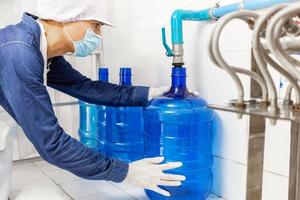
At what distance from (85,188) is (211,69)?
2.19ft

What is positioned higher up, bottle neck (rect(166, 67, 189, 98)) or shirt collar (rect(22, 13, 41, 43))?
shirt collar (rect(22, 13, 41, 43))

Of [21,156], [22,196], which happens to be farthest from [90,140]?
[22,196]

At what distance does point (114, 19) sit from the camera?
1793 millimetres

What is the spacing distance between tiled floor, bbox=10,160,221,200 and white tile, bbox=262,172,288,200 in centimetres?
22

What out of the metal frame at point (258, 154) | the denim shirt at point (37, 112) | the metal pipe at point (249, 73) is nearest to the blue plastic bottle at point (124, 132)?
the denim shirt at point (37, 112)

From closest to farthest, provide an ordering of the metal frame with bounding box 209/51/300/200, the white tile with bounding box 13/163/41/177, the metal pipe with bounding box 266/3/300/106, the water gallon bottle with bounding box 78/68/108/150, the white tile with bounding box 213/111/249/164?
the metal pipe with bounding box 266/3/300/106, the metal frame with bounding box 209/51/300/200, the white tile with bounding box 213/111/249/164, the white tile with bounding box 13/163/41/177, the water gallon bottle with bounding box 78/68/108/150

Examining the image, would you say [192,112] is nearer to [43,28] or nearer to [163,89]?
[163,89]

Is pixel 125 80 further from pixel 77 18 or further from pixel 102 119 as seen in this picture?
pixel 77 18

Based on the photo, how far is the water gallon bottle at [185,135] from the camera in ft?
3.63

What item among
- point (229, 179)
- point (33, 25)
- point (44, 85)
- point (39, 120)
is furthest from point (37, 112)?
point (229, 179)

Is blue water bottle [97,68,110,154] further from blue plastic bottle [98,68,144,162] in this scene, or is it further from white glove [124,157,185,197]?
white glove [124,157,185,197]

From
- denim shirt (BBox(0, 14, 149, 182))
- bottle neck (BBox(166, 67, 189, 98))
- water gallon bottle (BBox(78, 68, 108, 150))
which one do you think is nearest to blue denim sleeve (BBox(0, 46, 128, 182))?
denim shirt (BBox(0, 14, 149, 182))

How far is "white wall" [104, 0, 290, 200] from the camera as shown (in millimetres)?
981

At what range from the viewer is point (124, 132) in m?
1.50
